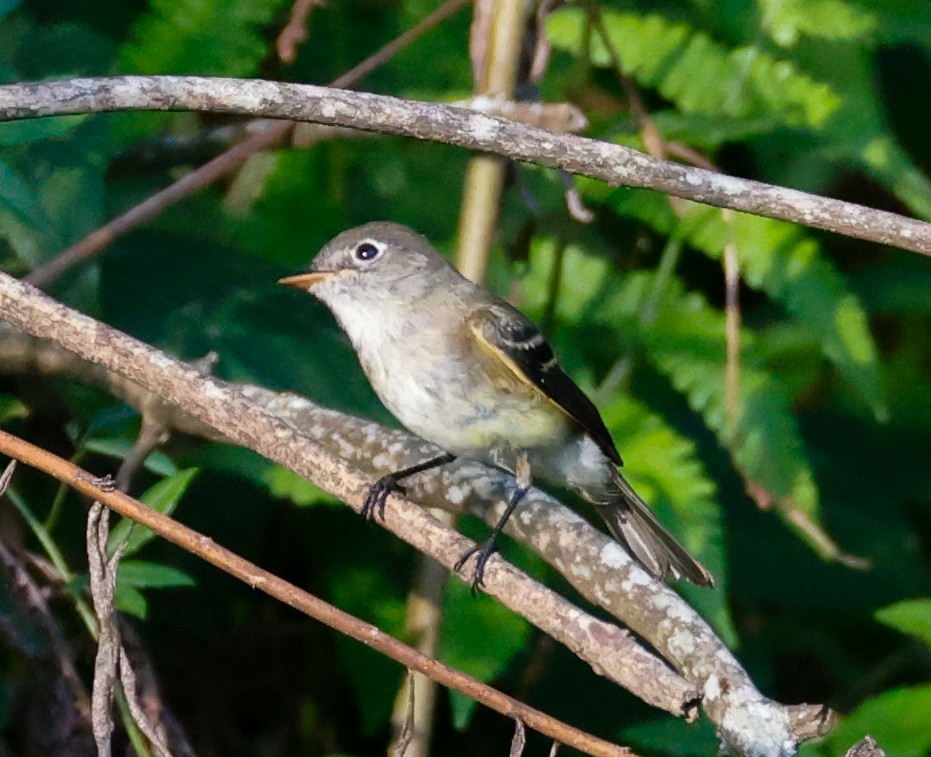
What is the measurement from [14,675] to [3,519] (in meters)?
0.60

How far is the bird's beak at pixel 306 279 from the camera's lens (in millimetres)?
3525

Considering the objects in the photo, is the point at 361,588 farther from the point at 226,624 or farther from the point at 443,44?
the point at 443,44

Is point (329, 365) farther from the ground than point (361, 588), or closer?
farther from the ground

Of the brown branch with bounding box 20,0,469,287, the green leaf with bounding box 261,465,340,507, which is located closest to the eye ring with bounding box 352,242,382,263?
the brown branch with bounding box 20,0,469,287

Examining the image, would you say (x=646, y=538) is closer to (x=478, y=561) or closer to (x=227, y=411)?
(x=478, y=561)

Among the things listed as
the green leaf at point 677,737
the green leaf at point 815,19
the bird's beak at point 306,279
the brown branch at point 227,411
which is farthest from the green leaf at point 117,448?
the green leaf at point 815,19

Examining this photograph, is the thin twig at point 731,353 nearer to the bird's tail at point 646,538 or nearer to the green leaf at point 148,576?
the bird's tail at point 646,538


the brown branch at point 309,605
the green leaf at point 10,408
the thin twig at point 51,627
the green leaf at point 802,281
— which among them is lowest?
the thin twig at point 51,627

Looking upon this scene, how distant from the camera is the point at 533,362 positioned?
3.47m

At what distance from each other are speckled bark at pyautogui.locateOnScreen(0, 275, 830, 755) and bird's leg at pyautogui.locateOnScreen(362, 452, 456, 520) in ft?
0.18

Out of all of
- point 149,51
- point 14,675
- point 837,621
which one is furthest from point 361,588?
point 837,621

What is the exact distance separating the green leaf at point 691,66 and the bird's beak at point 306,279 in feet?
→ 3.26

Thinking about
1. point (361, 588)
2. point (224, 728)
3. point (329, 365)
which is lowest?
point (224, 728)

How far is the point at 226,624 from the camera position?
4199 millimetres
